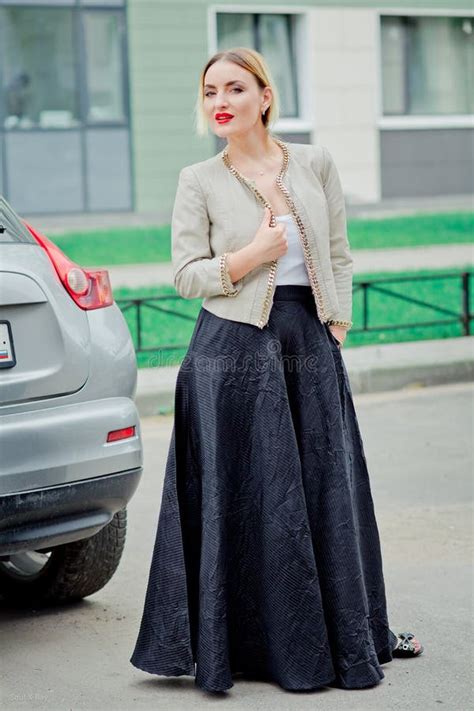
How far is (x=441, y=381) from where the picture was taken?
9.73 metres

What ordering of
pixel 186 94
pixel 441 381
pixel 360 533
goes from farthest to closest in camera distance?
1. pixel 186 94
2. pixel 441 381
3. pixel 360 533

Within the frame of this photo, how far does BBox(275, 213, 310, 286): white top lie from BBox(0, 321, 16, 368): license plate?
2.70 feet

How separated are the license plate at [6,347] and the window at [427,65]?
72.3ft

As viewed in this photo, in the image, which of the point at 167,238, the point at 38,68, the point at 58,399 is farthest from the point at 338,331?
the point at 38,68

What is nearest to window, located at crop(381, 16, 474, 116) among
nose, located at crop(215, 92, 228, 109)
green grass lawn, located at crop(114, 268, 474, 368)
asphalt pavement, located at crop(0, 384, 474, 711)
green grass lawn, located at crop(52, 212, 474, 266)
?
green grass lawn, located at crop(52, 212, 474, 266)

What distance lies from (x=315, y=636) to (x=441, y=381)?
6234mm

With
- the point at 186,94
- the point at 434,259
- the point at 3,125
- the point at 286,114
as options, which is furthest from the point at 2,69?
the point at 434,259

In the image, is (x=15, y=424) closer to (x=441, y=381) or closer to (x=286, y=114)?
(x=441, y=381)

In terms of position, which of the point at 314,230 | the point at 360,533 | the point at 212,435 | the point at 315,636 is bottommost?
the point at 315,636

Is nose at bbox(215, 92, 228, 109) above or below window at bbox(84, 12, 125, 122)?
below

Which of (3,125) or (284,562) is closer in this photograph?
(284,562)

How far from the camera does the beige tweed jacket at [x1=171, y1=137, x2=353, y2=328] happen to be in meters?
3.69

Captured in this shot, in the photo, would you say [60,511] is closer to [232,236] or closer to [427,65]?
[232,236]

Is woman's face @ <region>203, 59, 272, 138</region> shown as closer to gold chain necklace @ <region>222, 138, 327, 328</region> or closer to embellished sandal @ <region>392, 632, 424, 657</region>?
gold chain necklace @ <region>222, 138, 327, 328</region>
